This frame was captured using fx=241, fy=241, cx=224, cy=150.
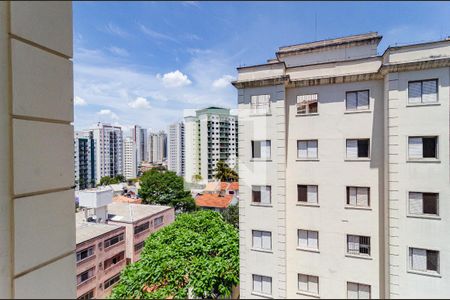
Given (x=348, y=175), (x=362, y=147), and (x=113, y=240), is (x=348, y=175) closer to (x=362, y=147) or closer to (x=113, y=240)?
(x=362, y=147)

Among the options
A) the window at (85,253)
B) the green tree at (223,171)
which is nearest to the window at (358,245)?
the window at (85,253)

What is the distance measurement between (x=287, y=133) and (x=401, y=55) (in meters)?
1.45

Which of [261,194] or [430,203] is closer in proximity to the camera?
[430,203]

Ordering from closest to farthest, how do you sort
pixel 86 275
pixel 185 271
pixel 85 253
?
pixel 185 271
pixel 86 275
pixel 85 253

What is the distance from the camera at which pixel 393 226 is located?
8.32 feet

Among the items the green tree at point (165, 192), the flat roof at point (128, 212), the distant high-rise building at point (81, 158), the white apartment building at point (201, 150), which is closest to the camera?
the distant high-rise building at point (81, 158)

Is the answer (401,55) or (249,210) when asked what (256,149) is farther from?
(401,55)

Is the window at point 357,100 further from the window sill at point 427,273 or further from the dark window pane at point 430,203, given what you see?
the window sill at point 427,273

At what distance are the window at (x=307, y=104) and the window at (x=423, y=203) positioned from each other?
1.38m

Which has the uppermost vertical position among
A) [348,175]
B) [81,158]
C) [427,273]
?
[81,158]

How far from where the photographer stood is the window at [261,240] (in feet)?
9.68

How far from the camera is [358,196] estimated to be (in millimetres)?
2807

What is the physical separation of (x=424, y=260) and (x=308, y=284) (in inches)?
47.3

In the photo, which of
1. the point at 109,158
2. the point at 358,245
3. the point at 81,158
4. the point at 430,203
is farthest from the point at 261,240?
the point at 109,158
